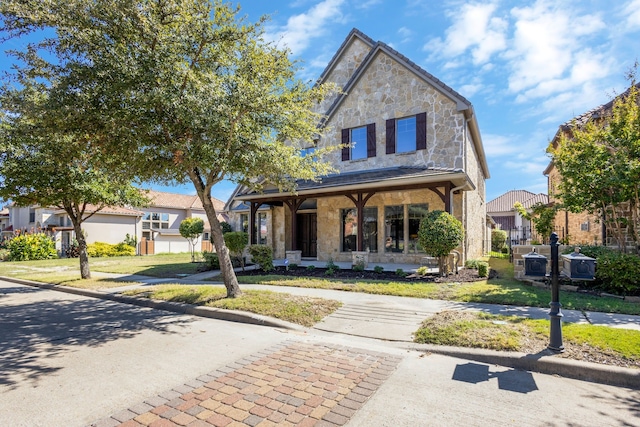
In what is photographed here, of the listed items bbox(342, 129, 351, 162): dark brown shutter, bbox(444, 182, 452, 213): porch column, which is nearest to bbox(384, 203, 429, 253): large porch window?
bbox(444, 182, 452, 213): porch column

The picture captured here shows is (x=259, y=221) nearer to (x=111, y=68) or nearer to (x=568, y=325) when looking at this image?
(x=111, y=68)

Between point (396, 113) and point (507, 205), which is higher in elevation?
point (396, 113)

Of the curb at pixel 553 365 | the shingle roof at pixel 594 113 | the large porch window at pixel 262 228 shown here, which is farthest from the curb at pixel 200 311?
the shingle roof at pixel 594 113

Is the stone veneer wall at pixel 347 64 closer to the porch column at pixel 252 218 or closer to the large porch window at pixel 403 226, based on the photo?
the porch column at pixel 252 218

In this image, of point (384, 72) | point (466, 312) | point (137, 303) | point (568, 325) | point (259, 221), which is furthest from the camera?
point (259, 221)

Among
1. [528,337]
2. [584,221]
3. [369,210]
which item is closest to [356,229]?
[369,210]

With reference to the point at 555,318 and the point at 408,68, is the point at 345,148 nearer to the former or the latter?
the point at 408,68

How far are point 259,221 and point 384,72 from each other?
9.89 m

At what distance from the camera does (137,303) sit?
885 centimetres

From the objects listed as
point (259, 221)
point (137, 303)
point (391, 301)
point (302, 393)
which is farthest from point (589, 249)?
point (259, 221)

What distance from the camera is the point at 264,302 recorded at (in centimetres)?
745

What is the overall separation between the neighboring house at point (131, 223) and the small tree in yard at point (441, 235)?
23.1 m

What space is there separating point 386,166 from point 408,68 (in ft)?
13.4

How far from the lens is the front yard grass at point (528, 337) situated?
170 inches
